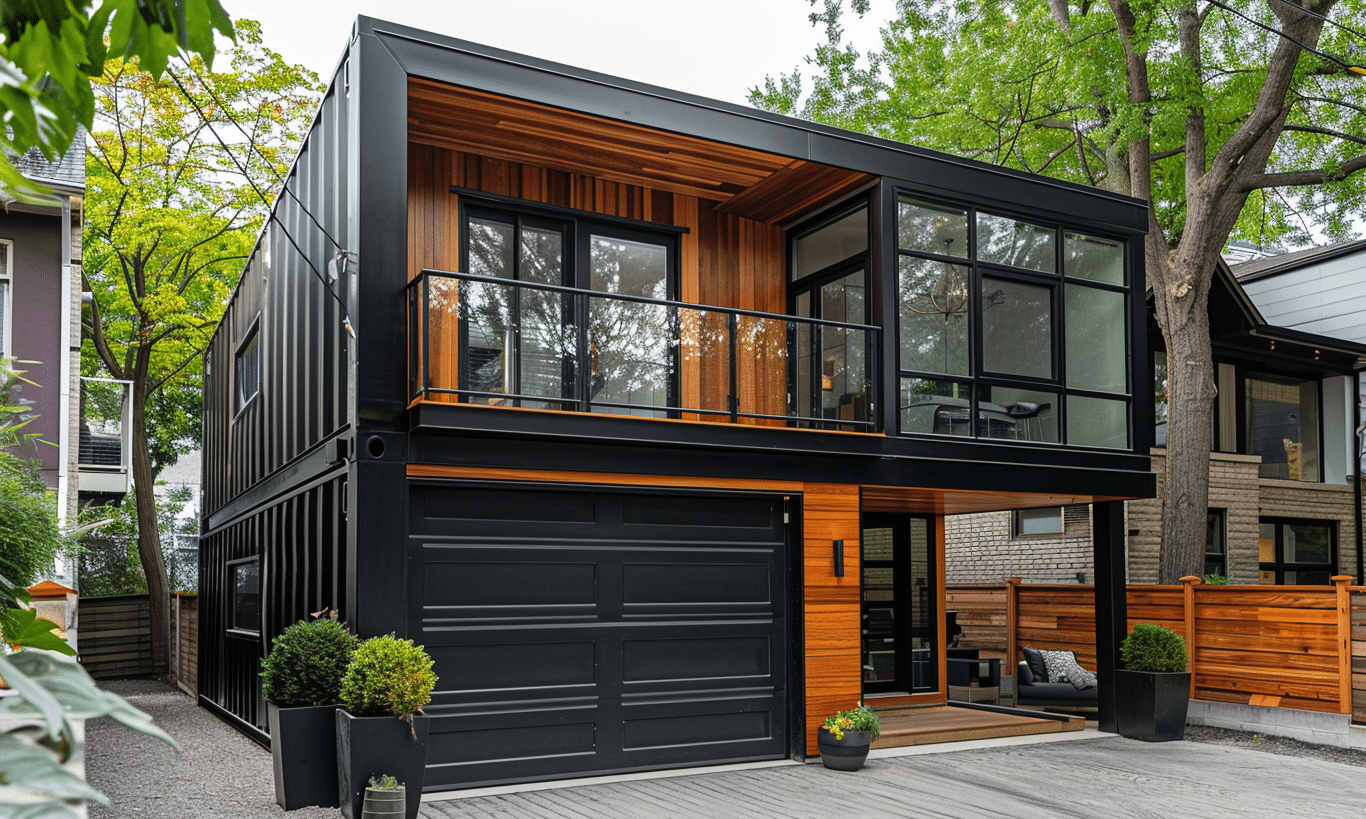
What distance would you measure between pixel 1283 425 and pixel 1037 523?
623 cm

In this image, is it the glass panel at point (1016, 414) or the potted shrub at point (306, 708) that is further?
the glass panel at point (1016, 414)

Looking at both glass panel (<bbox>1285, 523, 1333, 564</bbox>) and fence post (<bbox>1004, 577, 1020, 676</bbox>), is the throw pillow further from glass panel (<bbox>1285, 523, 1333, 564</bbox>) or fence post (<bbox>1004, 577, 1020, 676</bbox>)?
glass panel (<bbox>1285, 523, 1333, 564</bbox>)

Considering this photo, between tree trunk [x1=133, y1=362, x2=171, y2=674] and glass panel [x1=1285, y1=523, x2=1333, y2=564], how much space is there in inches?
788

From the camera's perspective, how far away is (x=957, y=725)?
444 inches

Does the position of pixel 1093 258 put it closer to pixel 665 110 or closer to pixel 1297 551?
pixel 665 110

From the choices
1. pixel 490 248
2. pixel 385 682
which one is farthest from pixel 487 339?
pixel 385 682

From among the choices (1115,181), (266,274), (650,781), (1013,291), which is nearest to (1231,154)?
(1115,181)

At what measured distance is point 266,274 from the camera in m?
13.3

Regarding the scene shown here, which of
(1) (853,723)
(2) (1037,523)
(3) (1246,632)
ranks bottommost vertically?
(1) (853,723)

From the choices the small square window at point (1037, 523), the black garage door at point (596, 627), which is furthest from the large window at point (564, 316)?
the small square window at point (1037, 523)

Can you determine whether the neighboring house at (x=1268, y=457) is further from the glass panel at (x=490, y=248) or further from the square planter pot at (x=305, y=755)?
the square planter pot at (x=305, y=755)

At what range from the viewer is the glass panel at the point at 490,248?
409 inches

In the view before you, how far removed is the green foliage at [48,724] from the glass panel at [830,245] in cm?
1073

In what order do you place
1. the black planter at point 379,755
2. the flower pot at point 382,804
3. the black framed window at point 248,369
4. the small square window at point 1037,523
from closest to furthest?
the flower pot at point 382,804, the black planter at point 379,755, the black framed window at point 248,369, the small square window at point 1037,523
